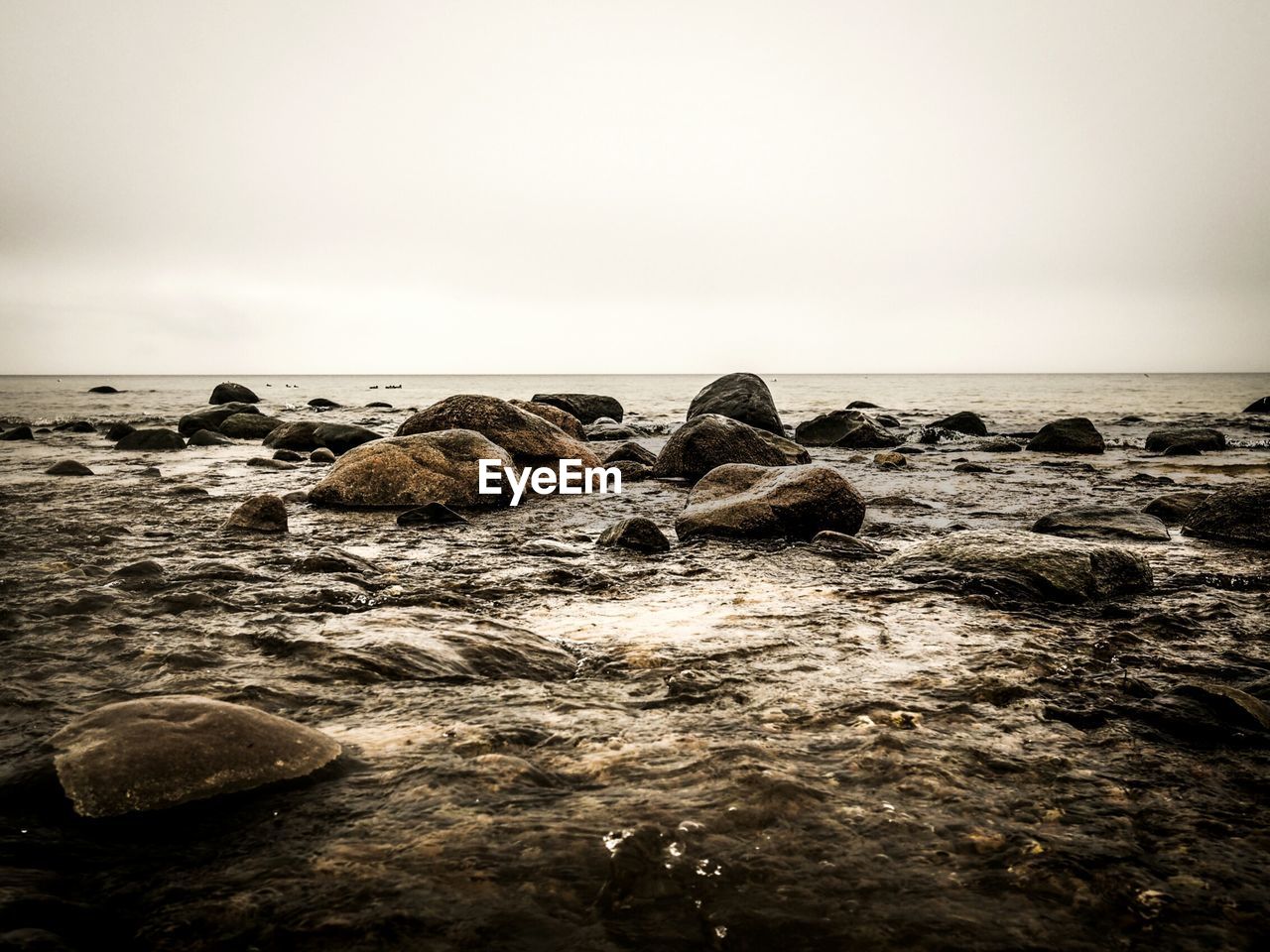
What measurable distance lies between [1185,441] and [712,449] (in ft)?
31.2

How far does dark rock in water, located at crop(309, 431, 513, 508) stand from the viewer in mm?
7234

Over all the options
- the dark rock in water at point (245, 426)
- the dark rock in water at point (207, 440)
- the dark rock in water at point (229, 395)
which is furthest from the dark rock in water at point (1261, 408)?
the dark rock in water at point (229, 395)

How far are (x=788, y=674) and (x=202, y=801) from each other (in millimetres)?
1989

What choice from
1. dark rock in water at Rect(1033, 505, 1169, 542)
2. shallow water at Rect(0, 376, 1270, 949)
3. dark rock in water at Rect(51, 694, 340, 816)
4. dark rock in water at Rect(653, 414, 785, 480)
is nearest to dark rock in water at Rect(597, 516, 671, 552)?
shallow water at Rect(0, 376, 1270, 949)

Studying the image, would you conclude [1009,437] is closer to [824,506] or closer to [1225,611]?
[824,506]

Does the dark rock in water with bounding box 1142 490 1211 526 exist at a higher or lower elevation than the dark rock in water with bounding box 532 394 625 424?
lower

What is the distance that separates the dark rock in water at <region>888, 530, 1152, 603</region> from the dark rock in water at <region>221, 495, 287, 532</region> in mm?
4671

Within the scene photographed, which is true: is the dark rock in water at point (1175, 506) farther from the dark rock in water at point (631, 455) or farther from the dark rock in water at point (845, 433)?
the dark rock in water at point (845, 433)

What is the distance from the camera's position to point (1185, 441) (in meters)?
13.1

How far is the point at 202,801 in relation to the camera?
1.89 metres

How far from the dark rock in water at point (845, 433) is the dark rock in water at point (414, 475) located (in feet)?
29.7

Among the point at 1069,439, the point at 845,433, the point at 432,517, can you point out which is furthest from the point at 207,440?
the point at 1069,439

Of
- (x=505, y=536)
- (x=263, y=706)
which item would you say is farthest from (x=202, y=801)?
(x=505, y=536)

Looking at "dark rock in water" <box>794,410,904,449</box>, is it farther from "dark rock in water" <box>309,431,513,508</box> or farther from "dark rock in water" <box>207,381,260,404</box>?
"dark rock in water" <box>207,381,260,404</box>
